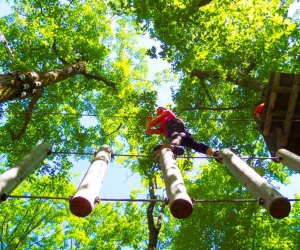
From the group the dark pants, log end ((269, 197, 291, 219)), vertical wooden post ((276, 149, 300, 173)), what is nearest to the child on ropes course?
the dark pants

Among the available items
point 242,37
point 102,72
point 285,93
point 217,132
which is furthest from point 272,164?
point 102,72

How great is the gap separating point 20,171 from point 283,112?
583 cm

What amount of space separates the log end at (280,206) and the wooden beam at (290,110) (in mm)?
4786

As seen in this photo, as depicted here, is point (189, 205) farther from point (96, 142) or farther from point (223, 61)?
point (96, 142)

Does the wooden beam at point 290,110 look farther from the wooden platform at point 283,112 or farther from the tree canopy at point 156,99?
the tree canopy at point 156,99

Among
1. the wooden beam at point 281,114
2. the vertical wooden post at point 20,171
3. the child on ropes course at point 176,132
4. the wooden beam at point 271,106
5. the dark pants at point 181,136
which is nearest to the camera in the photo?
the vertical wooden post at point 20,171

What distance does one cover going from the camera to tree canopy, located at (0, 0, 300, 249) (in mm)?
10898

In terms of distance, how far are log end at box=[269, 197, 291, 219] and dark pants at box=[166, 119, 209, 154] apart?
14.7ft

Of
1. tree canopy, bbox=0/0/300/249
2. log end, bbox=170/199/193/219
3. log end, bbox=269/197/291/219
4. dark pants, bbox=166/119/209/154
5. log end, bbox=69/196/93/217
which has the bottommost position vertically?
log end, bbox=69/196/93/217

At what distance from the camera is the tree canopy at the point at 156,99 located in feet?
35.8

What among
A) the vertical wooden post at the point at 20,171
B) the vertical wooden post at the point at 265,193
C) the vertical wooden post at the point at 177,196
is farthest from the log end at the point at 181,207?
the vertical wooden post at the point at 20,171

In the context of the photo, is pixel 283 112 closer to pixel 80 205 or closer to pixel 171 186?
pixel 171 186

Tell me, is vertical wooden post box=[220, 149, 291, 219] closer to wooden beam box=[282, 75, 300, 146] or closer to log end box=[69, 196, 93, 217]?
log end box=[69, 196, 93, 217]

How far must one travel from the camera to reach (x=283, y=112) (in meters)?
7.36
